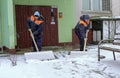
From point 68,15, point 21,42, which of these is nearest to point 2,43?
point 21,42

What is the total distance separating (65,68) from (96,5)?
30.1ft

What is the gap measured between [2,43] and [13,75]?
5.83m

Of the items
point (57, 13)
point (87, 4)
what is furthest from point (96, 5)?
point (57, 13)

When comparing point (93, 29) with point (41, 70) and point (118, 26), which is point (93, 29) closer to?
point (118, 26)

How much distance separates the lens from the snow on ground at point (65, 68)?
8.95 meters

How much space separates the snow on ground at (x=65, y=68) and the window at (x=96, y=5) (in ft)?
20.0

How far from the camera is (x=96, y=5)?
726 inches

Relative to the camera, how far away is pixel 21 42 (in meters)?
15.7

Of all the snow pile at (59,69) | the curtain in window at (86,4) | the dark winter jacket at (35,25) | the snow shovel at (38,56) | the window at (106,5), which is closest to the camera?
the snow pile at (59,69)

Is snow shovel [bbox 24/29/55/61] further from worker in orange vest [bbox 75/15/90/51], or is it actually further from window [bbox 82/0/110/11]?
window [bbox 82/0/110/11]

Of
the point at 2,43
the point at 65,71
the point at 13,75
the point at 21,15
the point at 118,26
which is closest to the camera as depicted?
the point at 13,75

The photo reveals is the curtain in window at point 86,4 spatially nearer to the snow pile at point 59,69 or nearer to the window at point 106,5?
the window at point 106,5

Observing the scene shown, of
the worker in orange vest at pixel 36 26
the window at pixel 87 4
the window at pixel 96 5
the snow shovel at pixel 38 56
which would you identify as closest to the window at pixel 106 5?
the window at pixel 96 5

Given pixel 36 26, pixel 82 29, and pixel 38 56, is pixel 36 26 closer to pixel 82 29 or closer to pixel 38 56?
pixel 38 56
